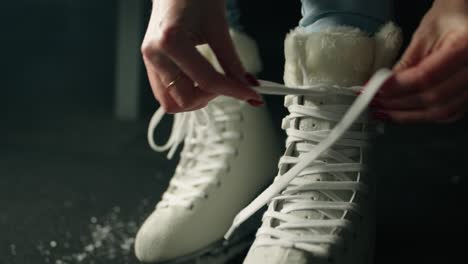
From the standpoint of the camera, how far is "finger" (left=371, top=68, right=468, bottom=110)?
46 cm

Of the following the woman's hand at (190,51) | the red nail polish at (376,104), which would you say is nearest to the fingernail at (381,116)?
the red nail polish at (376,104)

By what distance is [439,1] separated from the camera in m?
0.49

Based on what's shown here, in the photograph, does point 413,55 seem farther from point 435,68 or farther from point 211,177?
point 211,177

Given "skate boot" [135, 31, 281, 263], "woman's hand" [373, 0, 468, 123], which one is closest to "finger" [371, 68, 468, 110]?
"woman's hand" [373, 0, 468, 123]

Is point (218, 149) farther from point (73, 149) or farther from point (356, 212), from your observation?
point (73, 149)

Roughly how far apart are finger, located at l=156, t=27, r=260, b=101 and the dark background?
18 cm

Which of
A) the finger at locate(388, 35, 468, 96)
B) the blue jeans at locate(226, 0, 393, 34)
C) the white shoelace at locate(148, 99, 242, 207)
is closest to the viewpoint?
the finger at locate(388, 35, 468, 96)

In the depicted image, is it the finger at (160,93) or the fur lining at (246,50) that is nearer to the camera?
the finger at (160,93)

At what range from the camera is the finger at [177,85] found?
495 mm

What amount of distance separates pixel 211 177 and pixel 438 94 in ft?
1.06

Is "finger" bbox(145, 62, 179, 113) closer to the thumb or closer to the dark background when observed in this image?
the thumb

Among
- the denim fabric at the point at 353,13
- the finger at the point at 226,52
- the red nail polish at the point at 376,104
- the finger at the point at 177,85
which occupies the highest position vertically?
the denim fabric at the point at 353,13

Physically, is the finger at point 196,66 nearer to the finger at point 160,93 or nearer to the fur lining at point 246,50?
the finger at point 160,93

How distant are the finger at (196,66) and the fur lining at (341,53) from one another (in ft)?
0.24
